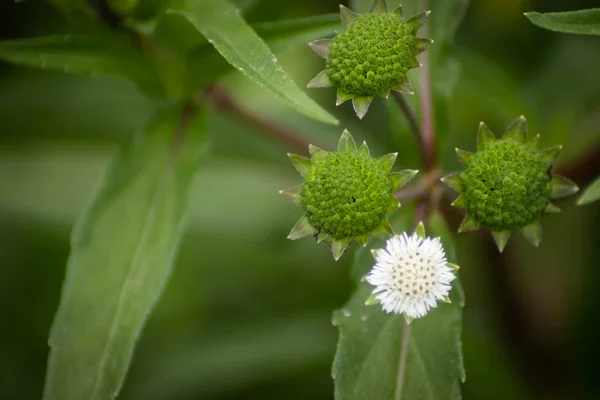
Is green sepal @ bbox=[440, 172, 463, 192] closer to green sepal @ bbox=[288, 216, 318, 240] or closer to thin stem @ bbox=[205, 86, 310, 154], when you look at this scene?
green sepal @ bbox=[288, 216, 318, 240]

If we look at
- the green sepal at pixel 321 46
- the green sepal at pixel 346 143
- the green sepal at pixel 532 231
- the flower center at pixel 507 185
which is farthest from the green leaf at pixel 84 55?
the green sepal at pixel 532 231

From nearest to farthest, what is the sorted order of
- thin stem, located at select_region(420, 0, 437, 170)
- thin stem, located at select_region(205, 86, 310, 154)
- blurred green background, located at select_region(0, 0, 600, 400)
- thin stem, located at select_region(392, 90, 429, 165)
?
thin stem, located at select_region(392, 90, 429, 165), thin stem, located at select_region(420, 0, 437, 170), thin stem, located at select_region(205, 86, 310, 154), blurred green background, located at select_region(0, 0, 600, 400)

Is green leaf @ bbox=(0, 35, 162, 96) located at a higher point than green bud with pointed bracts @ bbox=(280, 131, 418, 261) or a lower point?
higher

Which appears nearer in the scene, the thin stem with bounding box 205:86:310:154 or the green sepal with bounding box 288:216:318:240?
the green sepal with bounding box 288:216:318:240

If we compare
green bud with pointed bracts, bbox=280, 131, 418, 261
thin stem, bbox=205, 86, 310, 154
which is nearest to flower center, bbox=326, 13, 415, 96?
green bud with pointed bracts, bbox=280, 131, 418, 261

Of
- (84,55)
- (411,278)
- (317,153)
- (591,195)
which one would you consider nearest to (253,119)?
(84,55)

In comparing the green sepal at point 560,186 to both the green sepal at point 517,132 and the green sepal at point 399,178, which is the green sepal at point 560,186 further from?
the green sepal at point 399,178
